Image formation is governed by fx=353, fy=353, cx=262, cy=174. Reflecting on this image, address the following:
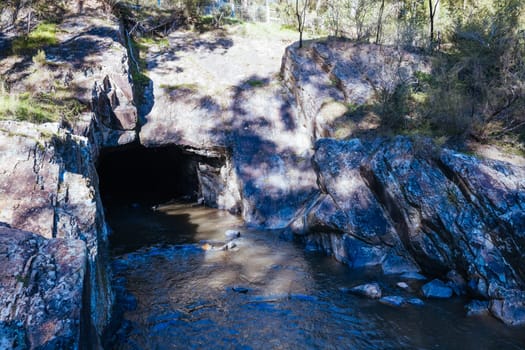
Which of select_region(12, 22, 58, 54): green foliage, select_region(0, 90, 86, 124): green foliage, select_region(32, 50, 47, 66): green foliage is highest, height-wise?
select_region(12, 22, 58, 54): green foliage

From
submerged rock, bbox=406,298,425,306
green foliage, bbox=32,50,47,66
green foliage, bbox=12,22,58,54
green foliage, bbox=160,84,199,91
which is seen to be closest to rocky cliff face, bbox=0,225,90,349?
submerged rock, bbox=406,298,425,306

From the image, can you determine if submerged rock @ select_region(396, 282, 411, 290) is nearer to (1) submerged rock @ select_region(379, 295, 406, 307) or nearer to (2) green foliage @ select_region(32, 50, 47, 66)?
(1) submerged rock @ select_region(379, 295, 406, 307)

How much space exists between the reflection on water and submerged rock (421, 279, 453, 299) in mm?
262

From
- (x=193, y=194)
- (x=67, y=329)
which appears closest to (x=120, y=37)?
(x=193, y=194)

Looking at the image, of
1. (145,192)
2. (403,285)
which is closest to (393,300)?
(403,285)

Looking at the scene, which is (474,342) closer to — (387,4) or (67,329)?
(67,329)

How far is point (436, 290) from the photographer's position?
822cm

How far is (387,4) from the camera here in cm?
2116

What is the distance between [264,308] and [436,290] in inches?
159

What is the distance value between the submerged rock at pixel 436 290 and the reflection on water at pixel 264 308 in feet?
0.86

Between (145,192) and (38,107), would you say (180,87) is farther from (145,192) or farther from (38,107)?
(145,192)

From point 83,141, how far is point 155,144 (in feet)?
Result: 20.8

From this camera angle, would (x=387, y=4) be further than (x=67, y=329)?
Yes

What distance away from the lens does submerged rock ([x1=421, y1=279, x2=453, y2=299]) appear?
8133 millimetres
